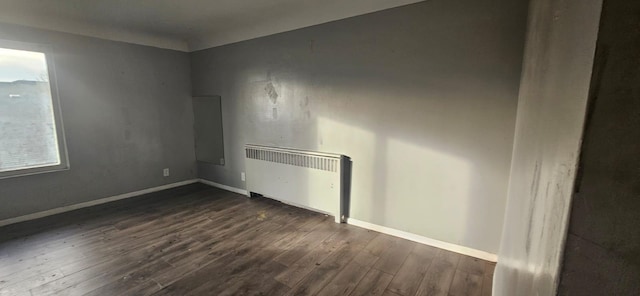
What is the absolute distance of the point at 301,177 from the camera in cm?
Answer: 321

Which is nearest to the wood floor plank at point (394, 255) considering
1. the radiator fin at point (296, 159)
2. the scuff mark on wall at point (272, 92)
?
the radiator fin at point (296, 159)

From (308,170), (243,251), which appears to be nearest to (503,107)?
(308,170)

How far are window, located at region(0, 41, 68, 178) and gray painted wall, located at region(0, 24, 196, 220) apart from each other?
9 centimetres

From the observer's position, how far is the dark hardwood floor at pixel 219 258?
1.94 m

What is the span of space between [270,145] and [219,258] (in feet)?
5.26

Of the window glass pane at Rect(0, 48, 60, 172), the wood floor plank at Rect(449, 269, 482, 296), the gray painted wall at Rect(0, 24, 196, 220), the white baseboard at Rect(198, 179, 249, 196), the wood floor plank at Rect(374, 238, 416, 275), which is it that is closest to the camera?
the wood floor plank at Rect(449, 269, 482, 296)

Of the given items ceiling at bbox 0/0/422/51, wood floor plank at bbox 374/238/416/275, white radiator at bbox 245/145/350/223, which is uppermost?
ceiling at bbox 0/0/422/51

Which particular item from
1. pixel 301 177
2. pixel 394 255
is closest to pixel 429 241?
pixel 394 255

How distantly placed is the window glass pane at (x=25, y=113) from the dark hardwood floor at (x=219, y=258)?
755 millimetres

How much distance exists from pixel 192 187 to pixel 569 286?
15.4 ft

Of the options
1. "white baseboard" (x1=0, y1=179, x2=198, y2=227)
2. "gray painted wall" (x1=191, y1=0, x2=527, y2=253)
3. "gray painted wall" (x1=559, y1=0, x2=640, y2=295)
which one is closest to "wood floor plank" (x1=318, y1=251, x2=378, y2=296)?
"gray painted wall" (x1=191, y1=0, x2=527, y2=253)

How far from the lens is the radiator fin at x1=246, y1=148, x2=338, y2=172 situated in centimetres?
296

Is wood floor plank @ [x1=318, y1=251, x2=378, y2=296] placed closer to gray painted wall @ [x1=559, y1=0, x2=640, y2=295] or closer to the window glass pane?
gray painted wall @ [x1=559, y1=0, x2=640, y2=295]

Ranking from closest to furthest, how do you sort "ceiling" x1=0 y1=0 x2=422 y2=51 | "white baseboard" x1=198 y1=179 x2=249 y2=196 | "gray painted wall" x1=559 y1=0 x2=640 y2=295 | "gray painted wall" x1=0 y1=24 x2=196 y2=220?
"gray painted wall" x1=559 y1=0 x2=640 y2=295 → "ceiling" x1=0 y1=0 x2=422 y2=51 → "gray painted wall" x1=0 y1=24 x2=196 y2=220 → "white baseboard" x1=198 y1=179 x2=249 y2=196
